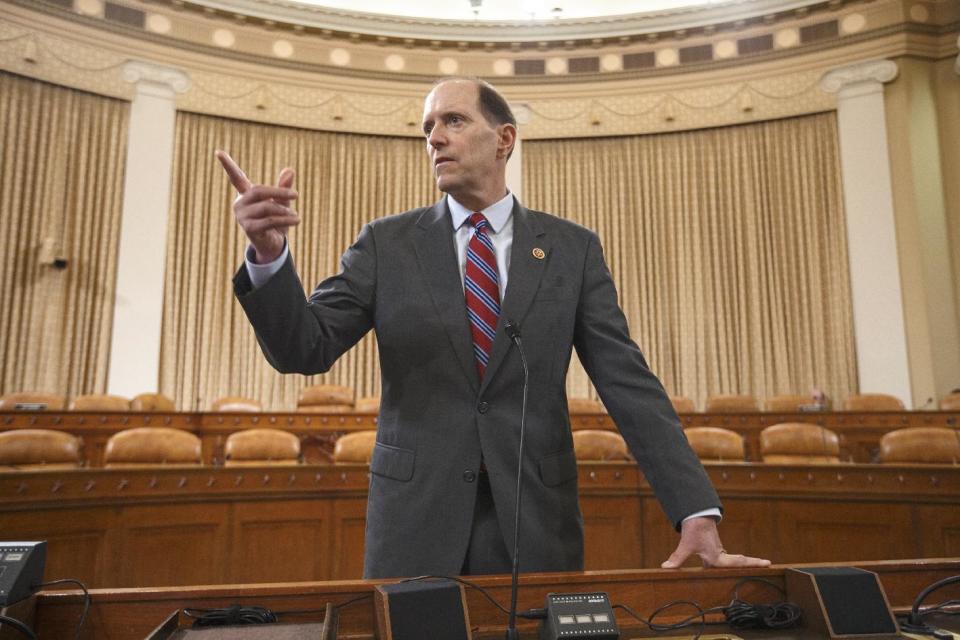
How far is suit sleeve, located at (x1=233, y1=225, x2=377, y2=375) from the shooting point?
128cm

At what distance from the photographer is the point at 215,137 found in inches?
375

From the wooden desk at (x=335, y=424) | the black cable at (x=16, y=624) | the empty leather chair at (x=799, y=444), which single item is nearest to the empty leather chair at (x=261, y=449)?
the wooden desk at (x=335, y=424)

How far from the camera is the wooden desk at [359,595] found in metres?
1.14

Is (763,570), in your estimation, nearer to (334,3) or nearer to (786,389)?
(786,389)

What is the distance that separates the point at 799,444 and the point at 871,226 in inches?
196

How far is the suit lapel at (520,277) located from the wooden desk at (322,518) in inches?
105

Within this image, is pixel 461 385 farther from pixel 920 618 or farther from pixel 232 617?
pixel 920 618

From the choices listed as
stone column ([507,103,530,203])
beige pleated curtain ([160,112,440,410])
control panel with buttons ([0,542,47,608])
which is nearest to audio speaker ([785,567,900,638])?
control panel with buttons ([0,542,47,608])

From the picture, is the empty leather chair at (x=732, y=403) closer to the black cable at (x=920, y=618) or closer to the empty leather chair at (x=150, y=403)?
the empty leather chair at (x=150, y=403)

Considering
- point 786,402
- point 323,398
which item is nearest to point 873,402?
point 786,402

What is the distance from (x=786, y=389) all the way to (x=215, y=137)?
26.8 ft

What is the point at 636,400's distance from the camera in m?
1.56

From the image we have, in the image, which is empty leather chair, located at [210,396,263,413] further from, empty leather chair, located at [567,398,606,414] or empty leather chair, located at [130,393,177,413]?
empty leather chair, located at [567,398,606,414]

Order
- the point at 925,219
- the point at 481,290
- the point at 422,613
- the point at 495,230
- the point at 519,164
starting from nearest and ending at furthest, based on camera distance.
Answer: the point at 422,613, the point at 481,290, the point at 495,230, the point at 925,219, the point at 519,164
